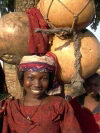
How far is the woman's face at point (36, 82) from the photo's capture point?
9.16 feet

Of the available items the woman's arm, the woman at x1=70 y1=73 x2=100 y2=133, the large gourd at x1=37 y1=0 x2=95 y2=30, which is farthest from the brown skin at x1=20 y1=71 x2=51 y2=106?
the woman at x1=70 y1=73 x2=100 y2=133

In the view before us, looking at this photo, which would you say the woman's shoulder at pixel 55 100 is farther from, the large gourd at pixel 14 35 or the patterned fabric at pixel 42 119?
the large gourd at pixel 14 35

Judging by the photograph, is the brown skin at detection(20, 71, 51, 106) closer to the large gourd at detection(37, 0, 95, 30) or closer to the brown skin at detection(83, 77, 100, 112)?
the large gourd at detection(37, 0, 95, 30)

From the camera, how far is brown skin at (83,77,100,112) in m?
3.36

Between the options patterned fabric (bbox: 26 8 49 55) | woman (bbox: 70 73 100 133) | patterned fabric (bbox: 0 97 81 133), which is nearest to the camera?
patterned fabric (bbox: 0 97 81 133)

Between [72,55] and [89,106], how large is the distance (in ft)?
2.54

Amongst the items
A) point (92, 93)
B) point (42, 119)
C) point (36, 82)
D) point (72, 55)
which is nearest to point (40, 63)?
point (36, 82)

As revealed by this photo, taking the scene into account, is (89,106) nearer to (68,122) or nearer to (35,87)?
(68,122)

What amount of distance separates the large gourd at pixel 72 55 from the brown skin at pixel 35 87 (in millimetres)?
203

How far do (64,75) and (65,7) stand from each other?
597 mm

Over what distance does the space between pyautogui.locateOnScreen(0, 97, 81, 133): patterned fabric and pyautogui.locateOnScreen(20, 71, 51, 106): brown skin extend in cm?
7

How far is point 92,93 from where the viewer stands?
11.3ft

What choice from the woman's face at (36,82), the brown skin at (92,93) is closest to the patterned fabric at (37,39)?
the woman's face at (36,82)

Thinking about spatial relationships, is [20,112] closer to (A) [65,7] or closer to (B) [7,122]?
(B) [7,122]
